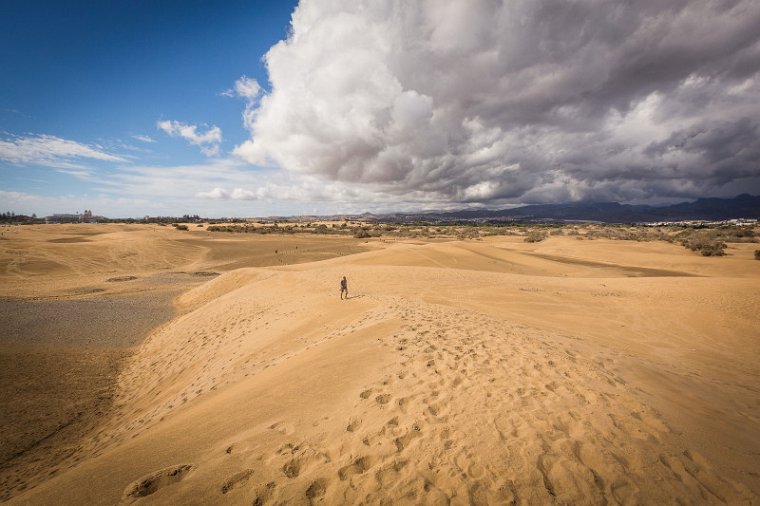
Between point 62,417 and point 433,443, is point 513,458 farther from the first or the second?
point 62,417

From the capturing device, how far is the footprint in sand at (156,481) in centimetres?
350

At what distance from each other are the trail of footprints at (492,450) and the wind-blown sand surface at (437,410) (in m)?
0.02

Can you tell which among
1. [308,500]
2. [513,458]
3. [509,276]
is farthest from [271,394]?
[509,276]

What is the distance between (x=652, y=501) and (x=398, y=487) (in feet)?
8.52

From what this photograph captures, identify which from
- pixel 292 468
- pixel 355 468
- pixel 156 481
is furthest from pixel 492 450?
pixel 156 481

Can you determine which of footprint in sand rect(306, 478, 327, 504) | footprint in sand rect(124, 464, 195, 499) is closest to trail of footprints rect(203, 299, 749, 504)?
footprint in sand rect(306, 478, 327, 504)

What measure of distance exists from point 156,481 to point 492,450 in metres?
3.91

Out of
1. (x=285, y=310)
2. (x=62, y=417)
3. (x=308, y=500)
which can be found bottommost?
(x=62, y=417)

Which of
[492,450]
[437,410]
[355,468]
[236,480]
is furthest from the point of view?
[437,410]

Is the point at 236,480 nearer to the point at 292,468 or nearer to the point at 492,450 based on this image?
the point at 292,468

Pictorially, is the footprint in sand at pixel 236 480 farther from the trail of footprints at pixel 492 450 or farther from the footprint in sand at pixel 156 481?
the footprint in sand at pixel 156 481

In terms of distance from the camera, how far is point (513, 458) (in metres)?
3.78

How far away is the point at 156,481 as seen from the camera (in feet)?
12.0

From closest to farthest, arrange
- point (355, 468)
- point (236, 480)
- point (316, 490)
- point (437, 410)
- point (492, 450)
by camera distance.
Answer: point (316, 490) → point (236, 480) → point (355, 468) → point (492, 450) → point (437, 410)
